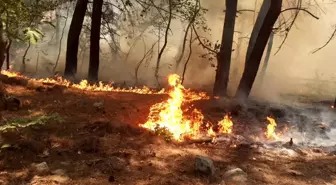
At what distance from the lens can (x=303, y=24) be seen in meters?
33.0

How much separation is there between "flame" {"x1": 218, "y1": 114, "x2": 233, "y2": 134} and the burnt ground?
1098 mm

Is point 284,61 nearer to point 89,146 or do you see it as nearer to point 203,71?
point 203,71

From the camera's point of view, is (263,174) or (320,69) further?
(320,69)

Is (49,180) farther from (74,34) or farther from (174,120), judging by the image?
(74,34)

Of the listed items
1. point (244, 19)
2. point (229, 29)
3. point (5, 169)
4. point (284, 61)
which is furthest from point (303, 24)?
point (5, 169)

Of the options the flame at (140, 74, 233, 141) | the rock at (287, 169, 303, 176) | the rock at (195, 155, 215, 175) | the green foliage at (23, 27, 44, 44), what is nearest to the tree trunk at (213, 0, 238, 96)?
the flame at (140, 74, 233, 141)

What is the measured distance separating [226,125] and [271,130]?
1174mm

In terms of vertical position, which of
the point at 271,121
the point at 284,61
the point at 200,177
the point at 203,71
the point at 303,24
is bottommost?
the point at 200,177

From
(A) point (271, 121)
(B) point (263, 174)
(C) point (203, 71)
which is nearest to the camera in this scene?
(B) point (263, 174)

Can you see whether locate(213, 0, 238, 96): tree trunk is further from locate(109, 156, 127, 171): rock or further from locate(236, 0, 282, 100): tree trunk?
locate(109, 156, 127, 171): rock

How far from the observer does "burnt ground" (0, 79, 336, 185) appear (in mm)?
5340

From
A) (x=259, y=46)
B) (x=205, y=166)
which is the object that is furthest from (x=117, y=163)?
(x=259, y=46)

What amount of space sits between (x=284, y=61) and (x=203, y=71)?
17478 mm

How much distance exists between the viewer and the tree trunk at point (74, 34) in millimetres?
14023
